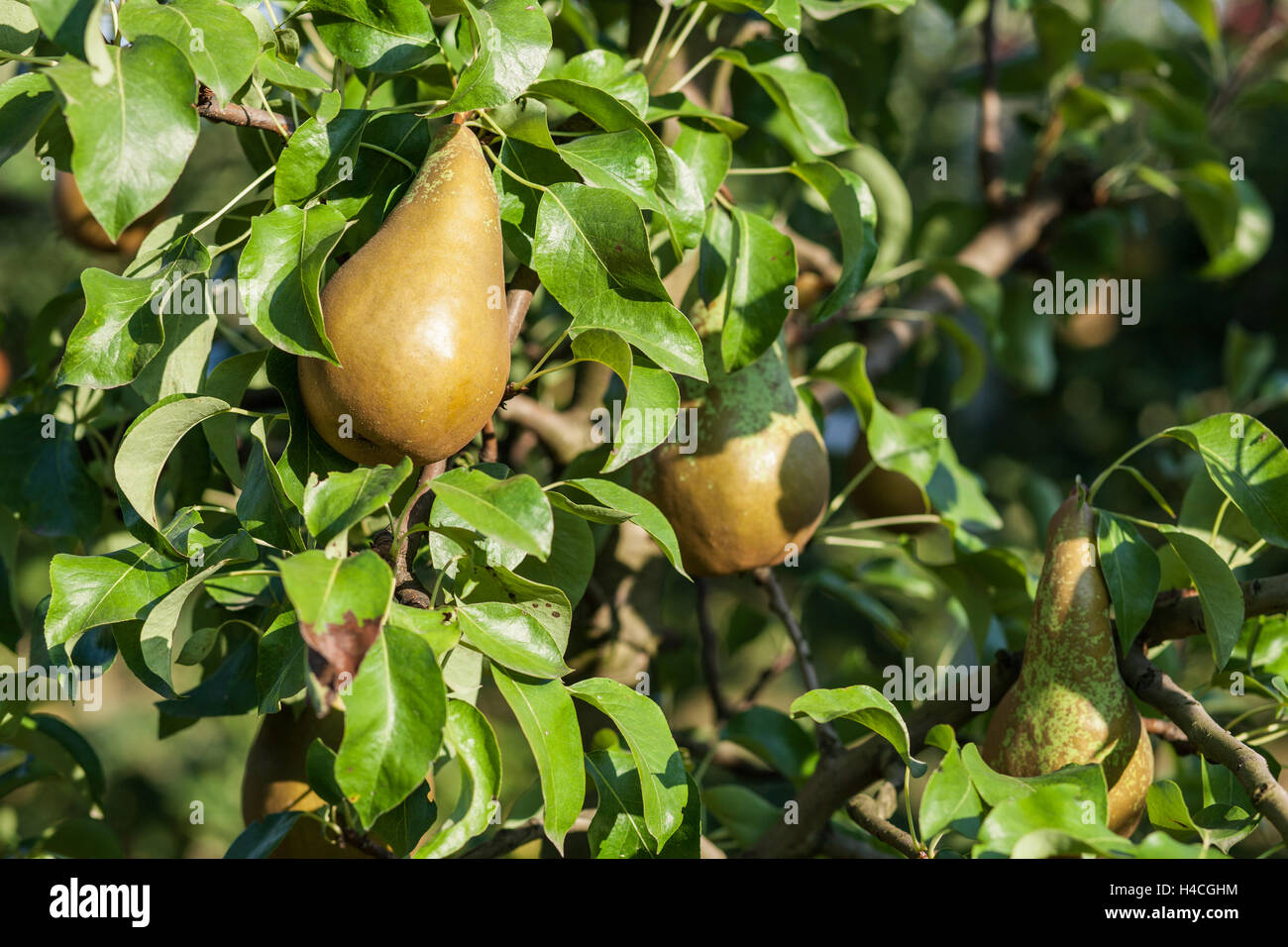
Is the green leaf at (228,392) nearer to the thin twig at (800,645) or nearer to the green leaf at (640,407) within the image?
the green leaf at (640,407)

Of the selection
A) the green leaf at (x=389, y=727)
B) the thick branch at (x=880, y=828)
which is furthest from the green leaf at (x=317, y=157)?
the thick branch at (x=880, y=828)

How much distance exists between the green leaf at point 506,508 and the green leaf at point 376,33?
252 mm

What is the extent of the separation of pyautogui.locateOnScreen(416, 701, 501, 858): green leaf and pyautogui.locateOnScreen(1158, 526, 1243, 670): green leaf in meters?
0.41

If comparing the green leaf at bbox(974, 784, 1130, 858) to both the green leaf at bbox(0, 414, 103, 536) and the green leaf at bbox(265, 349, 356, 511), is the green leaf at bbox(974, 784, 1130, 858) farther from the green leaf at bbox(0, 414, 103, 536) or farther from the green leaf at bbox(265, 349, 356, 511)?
the green leaf at bbox(0, 414, 103, 536)

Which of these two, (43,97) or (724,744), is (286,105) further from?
(724,744)

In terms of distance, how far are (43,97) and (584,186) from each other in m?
0.29

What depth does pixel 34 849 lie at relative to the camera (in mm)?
978

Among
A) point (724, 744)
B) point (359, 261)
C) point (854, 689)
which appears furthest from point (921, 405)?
point (359, 261)

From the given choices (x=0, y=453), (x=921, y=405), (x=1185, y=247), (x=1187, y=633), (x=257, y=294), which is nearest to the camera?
(x=257, y=294)

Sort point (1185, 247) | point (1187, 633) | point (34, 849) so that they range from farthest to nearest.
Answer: point (1185, 247) < point (34, 849) < point (1187, 633)

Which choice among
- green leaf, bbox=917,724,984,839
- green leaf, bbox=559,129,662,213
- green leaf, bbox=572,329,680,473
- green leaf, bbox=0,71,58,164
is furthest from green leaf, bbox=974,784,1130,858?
green leaf, bbox=0,71,58,164

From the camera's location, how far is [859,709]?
0.61 m

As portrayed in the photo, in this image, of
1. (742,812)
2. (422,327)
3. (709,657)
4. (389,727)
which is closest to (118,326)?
(422,327)

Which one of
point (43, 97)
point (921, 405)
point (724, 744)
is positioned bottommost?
point (724, 744)
